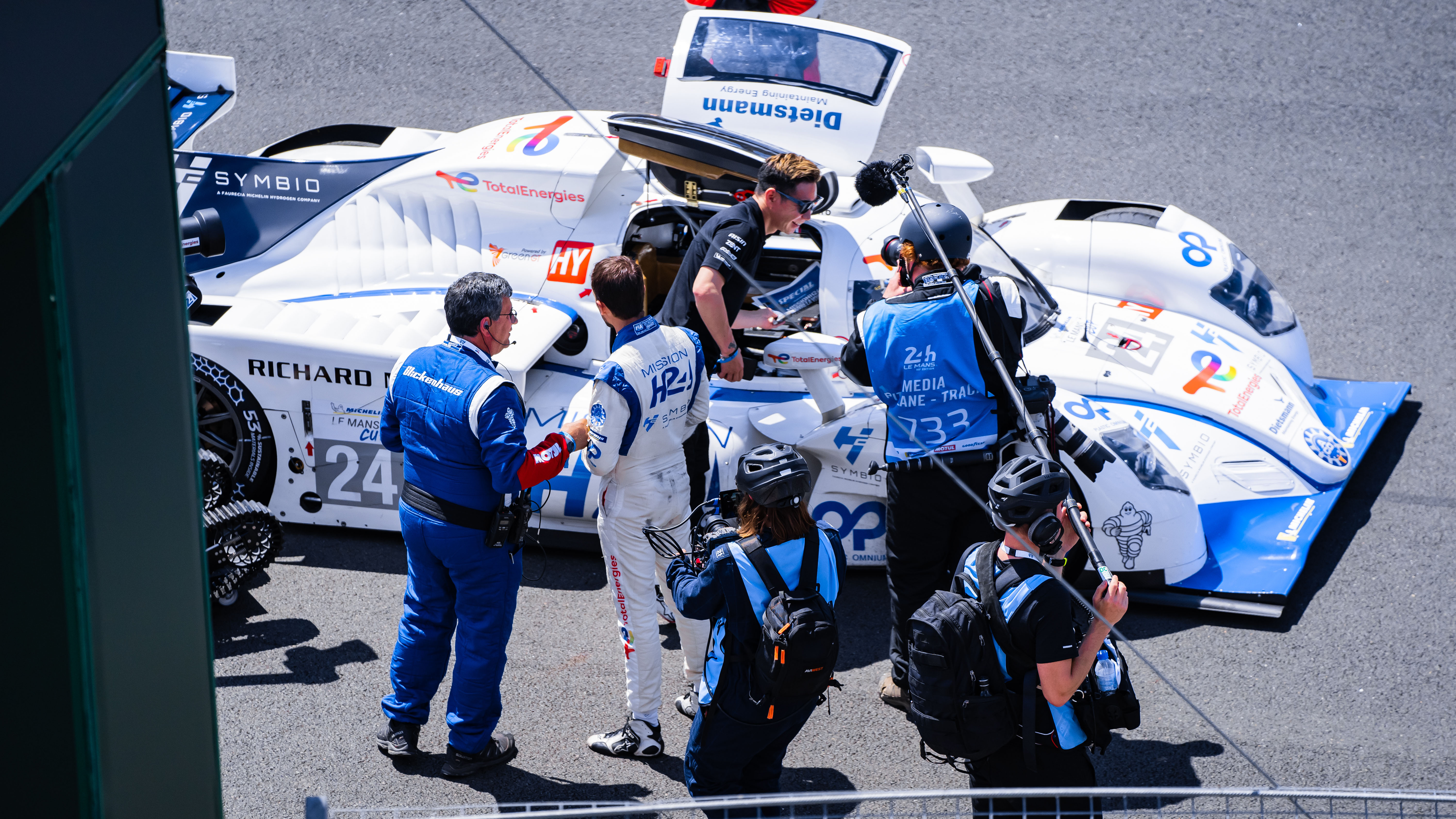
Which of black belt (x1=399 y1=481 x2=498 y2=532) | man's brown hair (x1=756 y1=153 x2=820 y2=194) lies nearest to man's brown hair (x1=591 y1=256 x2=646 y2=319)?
black belt (x1=399 y1=481 x2=498 y2=532)

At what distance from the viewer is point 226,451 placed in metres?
5.83

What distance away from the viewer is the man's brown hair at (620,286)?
14.0 feet

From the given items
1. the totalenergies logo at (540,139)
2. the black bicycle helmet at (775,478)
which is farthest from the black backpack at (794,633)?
the totalenergies logo at (540,139)

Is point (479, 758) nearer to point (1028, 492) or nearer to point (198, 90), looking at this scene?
point (1028, 492)

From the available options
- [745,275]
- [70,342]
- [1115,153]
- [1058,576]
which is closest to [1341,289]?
[1115,153]

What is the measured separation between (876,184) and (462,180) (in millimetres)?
2370

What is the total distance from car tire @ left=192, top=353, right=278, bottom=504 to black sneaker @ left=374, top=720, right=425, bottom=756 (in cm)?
178

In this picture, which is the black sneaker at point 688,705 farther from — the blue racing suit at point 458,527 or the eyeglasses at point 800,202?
the eyeglasses at point 800,202

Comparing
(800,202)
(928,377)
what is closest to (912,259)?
(928,377)

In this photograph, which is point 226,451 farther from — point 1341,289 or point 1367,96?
point 1367,96

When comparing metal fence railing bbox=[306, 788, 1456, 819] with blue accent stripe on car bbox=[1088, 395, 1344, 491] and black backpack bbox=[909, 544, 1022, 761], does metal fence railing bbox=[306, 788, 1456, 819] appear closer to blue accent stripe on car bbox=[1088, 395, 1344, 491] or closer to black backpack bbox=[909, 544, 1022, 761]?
black backpack bbox=[909, 544, 1022, 761]

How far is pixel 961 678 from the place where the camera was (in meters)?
3.16

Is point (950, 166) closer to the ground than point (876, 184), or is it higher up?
closer to the ground

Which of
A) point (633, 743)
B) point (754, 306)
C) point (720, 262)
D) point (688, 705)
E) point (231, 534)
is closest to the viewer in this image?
point (633, 743)
